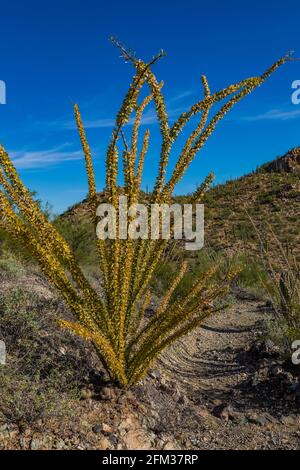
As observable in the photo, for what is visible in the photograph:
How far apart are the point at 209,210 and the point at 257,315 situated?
64.7 feet

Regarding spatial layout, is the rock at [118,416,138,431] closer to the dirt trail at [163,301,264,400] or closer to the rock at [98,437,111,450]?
the rock at [98,437,111,450]

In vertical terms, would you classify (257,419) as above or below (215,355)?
below

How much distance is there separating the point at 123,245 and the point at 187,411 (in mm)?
1442

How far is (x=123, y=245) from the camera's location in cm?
385

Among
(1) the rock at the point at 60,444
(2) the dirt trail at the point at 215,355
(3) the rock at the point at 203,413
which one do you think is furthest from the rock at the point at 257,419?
(1) the rock at the point at 60,444

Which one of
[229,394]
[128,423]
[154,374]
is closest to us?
[128,423]

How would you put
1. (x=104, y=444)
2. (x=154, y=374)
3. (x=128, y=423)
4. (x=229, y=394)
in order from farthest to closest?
(x=229, y=394) < (x=154, y=374) < (x=128, y=423) < (x=104, y=444)

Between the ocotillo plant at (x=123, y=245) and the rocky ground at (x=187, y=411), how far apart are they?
1.02 ft

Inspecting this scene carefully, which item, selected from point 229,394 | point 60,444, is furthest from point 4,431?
point 229,394

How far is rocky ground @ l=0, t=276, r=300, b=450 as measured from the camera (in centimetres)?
346

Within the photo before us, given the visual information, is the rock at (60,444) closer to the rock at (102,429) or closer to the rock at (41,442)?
the rock at (41,442)

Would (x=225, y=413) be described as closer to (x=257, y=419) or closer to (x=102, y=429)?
(x=257, y=419)

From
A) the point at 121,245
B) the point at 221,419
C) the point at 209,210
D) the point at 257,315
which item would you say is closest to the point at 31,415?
the point at 121,245
